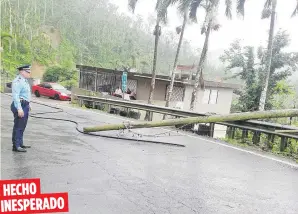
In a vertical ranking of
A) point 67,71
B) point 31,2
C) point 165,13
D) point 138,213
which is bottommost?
point 138,213

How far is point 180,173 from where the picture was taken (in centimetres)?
562

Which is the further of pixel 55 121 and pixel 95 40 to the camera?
pixel 95 40

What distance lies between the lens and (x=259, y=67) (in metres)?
30.2

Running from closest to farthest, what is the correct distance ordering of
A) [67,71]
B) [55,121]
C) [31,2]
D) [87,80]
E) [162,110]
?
[55,121] < [162,110] < [87,80] < [67,71] < [31,2]

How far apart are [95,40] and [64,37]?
798cm

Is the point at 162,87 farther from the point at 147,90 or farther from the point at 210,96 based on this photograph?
the point at 210,96

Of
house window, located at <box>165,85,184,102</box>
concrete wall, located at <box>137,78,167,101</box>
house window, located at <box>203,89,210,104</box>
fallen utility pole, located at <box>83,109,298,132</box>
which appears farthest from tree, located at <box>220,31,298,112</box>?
fallen utility pole, located at <box>83,109,298,132</box>

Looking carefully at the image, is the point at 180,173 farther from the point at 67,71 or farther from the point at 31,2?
the point at 31,2

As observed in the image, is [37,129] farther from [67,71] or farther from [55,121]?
[67,71]

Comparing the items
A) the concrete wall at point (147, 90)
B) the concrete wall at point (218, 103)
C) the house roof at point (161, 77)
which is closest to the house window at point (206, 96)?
the concrete wall at point (218, 103)

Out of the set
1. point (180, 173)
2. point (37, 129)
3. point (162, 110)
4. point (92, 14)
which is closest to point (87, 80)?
point (162, 110)

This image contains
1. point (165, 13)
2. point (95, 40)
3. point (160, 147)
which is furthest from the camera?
point (95, 40)

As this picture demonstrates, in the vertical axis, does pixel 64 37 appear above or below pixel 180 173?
above

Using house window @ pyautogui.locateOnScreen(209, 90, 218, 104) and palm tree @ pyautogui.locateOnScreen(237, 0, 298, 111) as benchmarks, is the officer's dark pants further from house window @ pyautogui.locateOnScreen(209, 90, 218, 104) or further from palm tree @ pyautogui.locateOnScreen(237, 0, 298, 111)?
house window @ pyautogui.locateOnScreen(209, 90, 218, 104)
